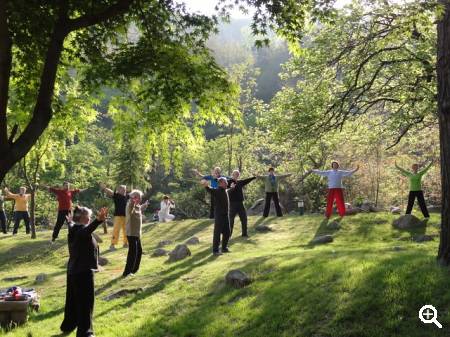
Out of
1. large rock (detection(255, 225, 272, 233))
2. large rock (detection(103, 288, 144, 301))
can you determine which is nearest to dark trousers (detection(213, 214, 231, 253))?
large rock (detection(103, 288, 144, 301))

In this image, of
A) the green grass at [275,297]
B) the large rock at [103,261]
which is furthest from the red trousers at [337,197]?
the large rock at [103,261]

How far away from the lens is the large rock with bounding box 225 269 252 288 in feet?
31.9

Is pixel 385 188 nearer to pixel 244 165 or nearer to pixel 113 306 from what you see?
pixel 244 165

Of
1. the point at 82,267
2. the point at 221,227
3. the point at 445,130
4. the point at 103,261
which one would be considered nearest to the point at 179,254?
the point at 221,227

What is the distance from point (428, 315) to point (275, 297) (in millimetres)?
2700

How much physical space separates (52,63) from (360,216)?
14.1m

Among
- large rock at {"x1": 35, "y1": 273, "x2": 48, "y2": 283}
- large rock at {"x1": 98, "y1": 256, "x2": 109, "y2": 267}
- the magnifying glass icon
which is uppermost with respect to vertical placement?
the magnifying glass icon

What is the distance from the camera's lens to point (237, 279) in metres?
9.77

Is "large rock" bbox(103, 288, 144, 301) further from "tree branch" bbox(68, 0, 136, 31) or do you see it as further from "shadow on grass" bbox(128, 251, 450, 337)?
"tree branch" bbox(68, 0, 136, 31)

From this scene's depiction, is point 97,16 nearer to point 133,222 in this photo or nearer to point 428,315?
point 133,222

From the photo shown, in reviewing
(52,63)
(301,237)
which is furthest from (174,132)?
(301,237)

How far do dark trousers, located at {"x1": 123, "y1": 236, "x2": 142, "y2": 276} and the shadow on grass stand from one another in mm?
3281

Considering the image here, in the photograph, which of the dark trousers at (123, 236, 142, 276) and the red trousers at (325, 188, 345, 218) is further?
the red trousers at (325, 188, 345, 218)

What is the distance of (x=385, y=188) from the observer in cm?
3509
